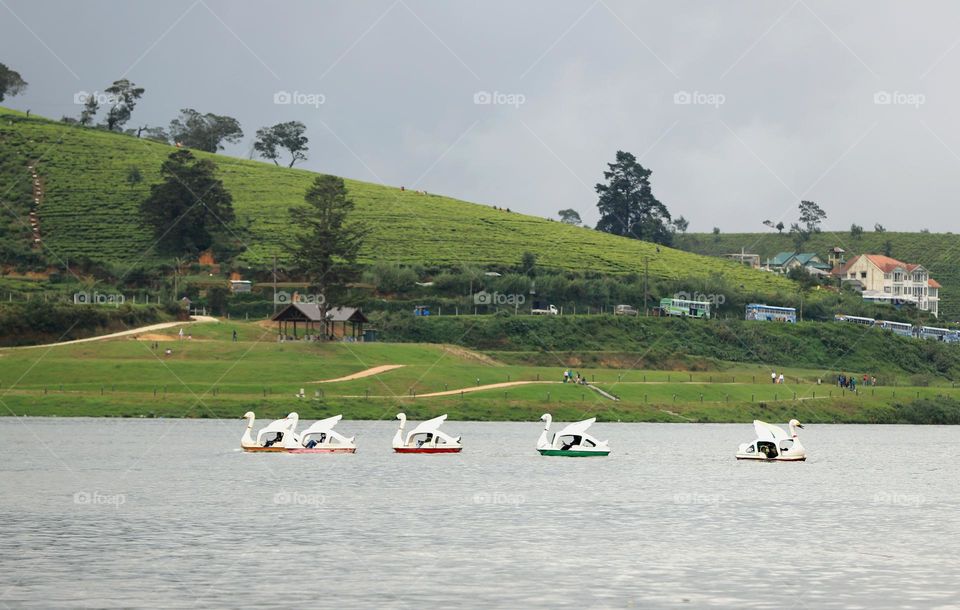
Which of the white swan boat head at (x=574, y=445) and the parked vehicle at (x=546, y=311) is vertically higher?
the parked vehicle at (x=546, y=311)

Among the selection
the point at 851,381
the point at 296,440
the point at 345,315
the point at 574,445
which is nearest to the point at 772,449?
the point at 574,445

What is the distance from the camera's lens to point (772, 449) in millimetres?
80812

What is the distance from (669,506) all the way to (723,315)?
139m

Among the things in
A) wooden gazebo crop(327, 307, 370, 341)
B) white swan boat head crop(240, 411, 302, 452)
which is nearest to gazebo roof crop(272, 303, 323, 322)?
wooden gazebo crop(327, 307, 370, 341)

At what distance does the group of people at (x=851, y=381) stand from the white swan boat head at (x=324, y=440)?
7275cm

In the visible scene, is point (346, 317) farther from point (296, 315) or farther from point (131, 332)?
point (131, 332)

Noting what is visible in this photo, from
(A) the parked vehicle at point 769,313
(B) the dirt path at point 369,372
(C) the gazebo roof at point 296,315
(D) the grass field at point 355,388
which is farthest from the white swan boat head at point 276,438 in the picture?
(A) the parked vehicle at point 769,313

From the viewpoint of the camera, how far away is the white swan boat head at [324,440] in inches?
3039

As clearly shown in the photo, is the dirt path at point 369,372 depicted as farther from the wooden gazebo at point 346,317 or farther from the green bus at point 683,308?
the green bus at point 683,308

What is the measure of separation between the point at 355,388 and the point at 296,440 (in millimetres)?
36259

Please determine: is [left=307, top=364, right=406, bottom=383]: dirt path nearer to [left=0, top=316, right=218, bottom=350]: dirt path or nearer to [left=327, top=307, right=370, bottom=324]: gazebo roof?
[left=327, top=307, right=370, bottom=324]: gazebo roof

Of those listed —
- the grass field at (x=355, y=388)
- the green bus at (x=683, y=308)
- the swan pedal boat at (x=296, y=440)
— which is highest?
the green bus at (x=683, y=308)

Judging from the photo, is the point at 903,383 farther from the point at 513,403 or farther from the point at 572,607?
the point at 572,607

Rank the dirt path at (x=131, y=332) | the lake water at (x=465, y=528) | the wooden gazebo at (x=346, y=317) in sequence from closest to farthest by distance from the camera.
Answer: the lake water at (x=465, y=528) → the dirt path at (x=131, y=332) → the wooden gazebo at (x=346, y=317)
